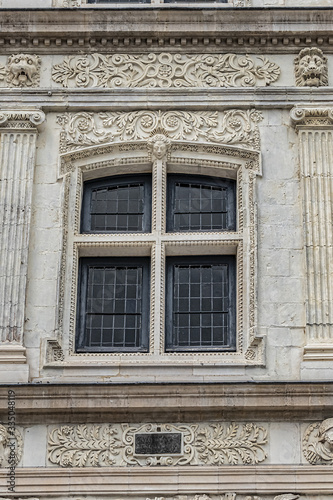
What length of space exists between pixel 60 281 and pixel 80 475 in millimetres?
2515

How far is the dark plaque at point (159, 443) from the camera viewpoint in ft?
46.3

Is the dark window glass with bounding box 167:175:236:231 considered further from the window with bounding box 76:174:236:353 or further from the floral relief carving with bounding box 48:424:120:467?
the floral relief carving with bounding box 48:424:120:467

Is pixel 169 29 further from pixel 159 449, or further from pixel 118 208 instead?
pixel 159 449

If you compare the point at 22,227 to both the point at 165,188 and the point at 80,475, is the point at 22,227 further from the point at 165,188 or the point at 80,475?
the point at 80,475

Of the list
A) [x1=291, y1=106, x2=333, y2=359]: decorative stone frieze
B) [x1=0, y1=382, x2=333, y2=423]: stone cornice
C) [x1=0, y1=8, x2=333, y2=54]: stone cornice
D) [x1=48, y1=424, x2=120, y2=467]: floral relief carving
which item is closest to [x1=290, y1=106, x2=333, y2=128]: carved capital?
[x1=291, y1=106, x2=333, y2=359]: decorative stone frieze

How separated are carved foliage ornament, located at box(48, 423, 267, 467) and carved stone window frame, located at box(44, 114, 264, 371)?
826mm

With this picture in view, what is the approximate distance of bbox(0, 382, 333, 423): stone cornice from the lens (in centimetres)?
1416

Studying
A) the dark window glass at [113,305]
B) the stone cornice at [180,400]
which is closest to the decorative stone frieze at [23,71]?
the dark window glass at [113,305]

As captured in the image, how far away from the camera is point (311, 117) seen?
53.0 ft

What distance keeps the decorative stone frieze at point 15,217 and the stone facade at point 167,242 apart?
19 millimetres

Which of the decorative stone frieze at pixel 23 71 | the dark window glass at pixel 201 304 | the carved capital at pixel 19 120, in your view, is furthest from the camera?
the decorative stone frieze at pixel 23 71

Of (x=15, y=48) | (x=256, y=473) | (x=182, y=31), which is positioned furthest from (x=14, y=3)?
(x=256, y=473)

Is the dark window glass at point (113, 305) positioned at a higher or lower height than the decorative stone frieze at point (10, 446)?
higher

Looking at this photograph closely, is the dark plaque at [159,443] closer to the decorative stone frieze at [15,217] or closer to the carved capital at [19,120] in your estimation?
the decorative stone frieze at [15,217]
